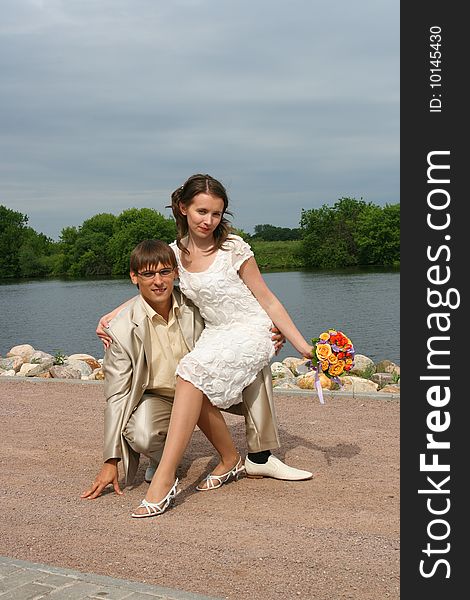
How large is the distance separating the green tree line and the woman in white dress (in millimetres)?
55735

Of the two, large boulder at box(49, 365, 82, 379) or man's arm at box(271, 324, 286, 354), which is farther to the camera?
large boulder at box(49, 365, 82, 379)

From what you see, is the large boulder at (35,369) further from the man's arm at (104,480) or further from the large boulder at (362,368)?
the man's arm at (104,480)

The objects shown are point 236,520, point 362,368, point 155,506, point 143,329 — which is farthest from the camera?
point 362,368

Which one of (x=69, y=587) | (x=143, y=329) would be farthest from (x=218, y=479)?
(x=69, y=587)

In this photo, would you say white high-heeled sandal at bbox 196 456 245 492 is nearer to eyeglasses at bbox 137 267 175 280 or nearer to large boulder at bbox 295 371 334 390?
eyeglasses at bbox 137 267 175 280

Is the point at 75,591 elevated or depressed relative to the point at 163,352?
depressed

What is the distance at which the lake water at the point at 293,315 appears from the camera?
2026 cm

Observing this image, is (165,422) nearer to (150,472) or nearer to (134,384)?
(134,384)

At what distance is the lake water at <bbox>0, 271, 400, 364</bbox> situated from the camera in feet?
66.5

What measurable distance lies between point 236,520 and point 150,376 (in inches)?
45.3

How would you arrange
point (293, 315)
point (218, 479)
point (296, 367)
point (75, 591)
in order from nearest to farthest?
point (75, 591) → point (218, 479) → point (296, 367) → point (293, 315)

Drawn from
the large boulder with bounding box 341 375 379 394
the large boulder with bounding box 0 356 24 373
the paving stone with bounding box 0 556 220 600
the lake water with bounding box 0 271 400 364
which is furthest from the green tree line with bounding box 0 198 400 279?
the paving stone with bounding box 0 556 220 600

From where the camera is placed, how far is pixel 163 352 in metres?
5.58

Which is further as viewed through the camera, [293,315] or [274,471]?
[293,315]
